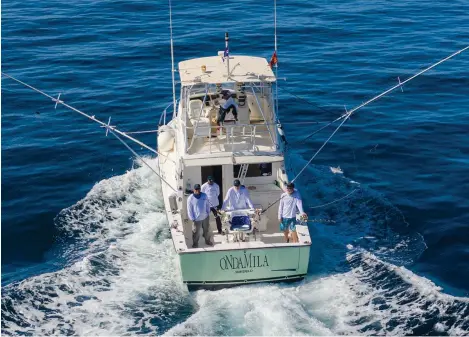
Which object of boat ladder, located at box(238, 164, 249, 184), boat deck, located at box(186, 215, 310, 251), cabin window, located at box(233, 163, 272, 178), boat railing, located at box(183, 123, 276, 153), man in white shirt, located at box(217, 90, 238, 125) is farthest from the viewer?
man in white shirt, located at box(217, 90, 238, 125)

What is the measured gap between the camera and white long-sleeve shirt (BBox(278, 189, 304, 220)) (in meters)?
16.0

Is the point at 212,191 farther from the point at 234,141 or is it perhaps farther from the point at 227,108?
the point at 227,108

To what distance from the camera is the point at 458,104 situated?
27453mm

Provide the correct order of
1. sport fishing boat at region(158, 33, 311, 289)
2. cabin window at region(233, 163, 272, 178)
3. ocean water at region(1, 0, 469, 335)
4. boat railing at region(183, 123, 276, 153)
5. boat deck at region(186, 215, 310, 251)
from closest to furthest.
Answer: ocean water at region(1, 0, 469, 335) → boat deck at region(186, 215, 310, 251) → sport fishing boat at region(158, 33, 311, 289) → boat railing at region(183, 123, 276, 153) → cabin window at region(233, 163, 272, 178)

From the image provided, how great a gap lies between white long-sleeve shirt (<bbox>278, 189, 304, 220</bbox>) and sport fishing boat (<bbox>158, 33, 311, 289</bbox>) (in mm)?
299

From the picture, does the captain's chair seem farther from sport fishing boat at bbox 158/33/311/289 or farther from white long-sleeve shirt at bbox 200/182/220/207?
white long-sleeve shirt at bbox 200/182/220/207

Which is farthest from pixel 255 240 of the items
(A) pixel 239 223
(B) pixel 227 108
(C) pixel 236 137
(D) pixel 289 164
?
(D) pixel 289 164

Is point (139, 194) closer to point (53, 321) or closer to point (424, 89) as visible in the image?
point (53, 321)

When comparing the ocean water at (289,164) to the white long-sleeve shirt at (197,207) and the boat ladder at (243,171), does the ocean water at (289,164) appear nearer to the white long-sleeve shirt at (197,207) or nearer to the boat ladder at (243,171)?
the white long-sleeve shirt at (197,207)

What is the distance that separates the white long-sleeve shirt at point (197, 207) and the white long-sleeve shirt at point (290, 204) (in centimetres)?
181

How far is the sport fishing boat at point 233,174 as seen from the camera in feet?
50.7

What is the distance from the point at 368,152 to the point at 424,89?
690 cm

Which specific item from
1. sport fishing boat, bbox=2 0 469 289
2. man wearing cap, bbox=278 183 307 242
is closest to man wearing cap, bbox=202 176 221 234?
sport fishing boat, bbox=2 0 469 289

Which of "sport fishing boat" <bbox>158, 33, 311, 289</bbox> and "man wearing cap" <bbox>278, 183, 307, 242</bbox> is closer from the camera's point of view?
"sport fishing boat" <bbox>158, 33, 311, 289</bbox>
